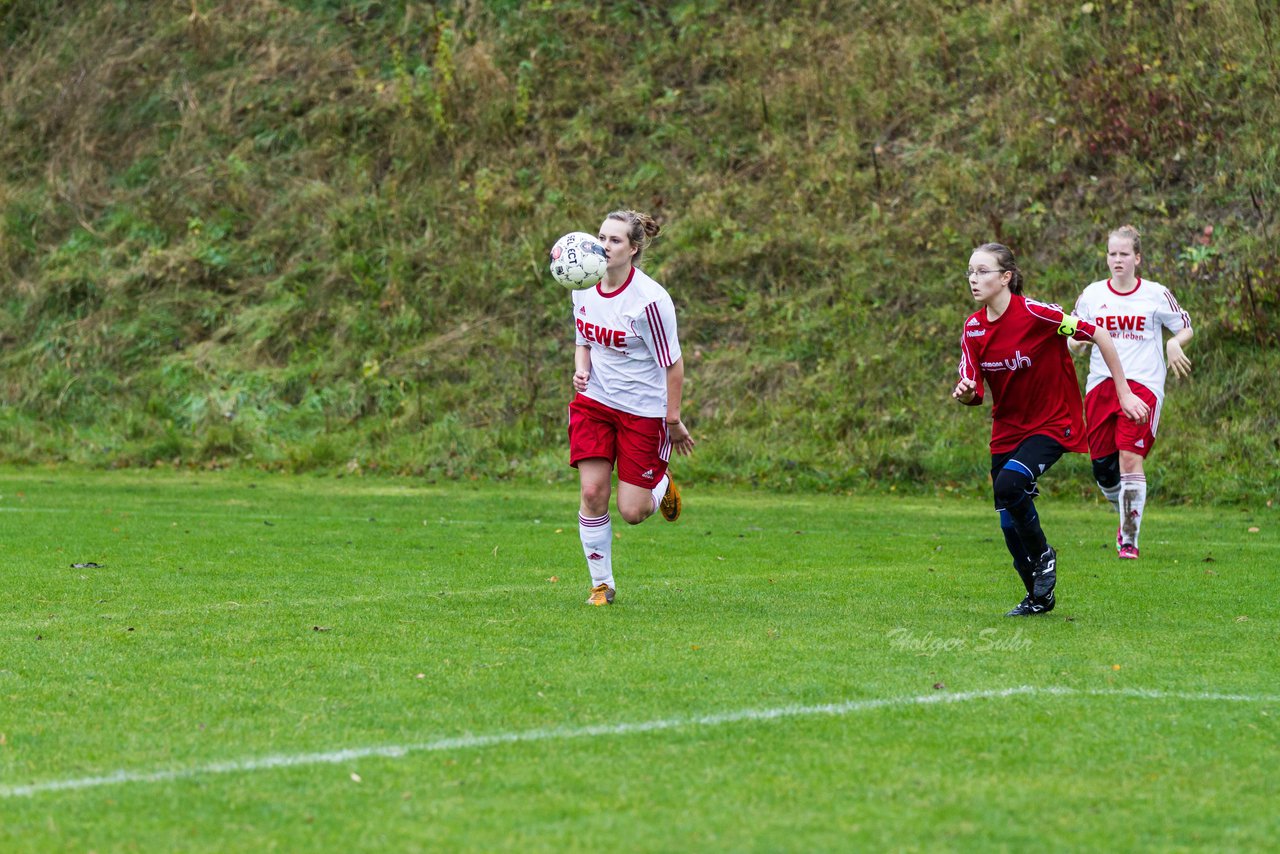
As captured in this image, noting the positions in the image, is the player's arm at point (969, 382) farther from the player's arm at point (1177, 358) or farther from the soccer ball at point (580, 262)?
the player's arm at point (1177, 358)

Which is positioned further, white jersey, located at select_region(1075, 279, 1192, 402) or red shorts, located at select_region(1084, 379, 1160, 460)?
white jersey, located at select_region(1075, 279, 1192, 402)

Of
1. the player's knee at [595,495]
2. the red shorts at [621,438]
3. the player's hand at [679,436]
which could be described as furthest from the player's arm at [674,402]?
the player's knee at [595,495]

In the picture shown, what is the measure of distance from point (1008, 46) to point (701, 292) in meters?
5.40

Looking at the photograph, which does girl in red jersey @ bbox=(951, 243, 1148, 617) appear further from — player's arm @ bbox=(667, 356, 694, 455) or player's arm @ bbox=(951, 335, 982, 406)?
player's arm @ bbox=(667, 356, 694, 455)

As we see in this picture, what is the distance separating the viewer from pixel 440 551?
11.3 metres

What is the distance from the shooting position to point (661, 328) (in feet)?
28.1

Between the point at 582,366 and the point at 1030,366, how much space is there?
2402mm

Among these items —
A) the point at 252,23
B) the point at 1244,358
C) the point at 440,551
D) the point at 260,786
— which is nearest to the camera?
the point at 260,786

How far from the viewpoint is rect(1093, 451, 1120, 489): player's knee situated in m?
12.2

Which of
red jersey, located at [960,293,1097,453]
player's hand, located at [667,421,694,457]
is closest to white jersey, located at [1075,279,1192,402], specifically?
red jersey, located at [960,293,1097,453]

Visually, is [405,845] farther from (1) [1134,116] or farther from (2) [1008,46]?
(2) [1008,46]

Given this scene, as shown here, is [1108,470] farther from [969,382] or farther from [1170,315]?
[969,382]

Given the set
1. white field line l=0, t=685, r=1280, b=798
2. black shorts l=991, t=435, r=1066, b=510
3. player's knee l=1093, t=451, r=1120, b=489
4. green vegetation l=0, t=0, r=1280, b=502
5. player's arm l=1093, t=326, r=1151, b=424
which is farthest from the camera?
green vegetation l=0, t=0, r=1280, b=502

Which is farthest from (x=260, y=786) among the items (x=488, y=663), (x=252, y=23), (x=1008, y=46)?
(x=252, y=23)
